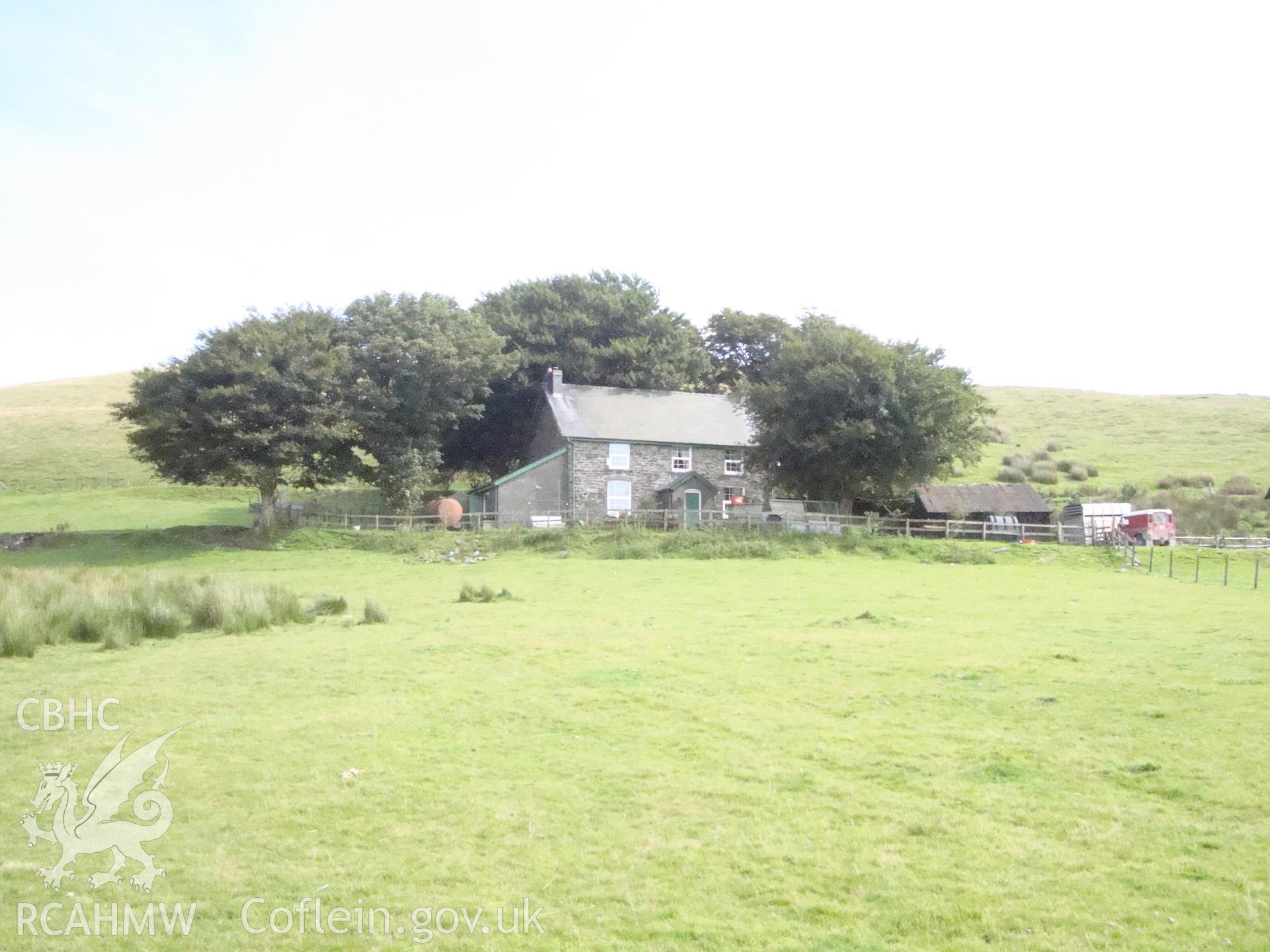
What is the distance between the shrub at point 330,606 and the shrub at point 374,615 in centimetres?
101

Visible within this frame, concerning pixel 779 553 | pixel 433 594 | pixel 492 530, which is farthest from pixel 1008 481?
pixel 433 594

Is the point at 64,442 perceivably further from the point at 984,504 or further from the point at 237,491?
the point at 984,504

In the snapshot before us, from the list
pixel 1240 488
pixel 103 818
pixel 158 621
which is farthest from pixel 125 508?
pixel 1240 488

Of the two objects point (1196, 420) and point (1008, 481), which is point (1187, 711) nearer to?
point (1008, 481)

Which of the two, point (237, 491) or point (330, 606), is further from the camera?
point (237, 491)

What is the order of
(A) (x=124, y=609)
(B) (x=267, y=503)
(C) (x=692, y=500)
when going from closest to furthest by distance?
(A) (x=124, y=609), (B) (x=267, y=503), (C) (x=692, y=500)

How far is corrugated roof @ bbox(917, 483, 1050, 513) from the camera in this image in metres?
42.0

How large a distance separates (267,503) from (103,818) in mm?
34597

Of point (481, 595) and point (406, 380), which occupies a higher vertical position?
point (406, 380)

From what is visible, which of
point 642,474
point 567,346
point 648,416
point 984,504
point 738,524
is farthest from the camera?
point 567,346

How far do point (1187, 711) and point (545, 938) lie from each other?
27.0 feet

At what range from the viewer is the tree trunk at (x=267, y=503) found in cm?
3941

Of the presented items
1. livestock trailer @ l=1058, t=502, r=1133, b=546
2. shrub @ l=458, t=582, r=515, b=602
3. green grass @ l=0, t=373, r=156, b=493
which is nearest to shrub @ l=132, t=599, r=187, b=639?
shrub @ l=458, t=582, r=515, b=602

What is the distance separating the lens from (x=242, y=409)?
38000 mm
